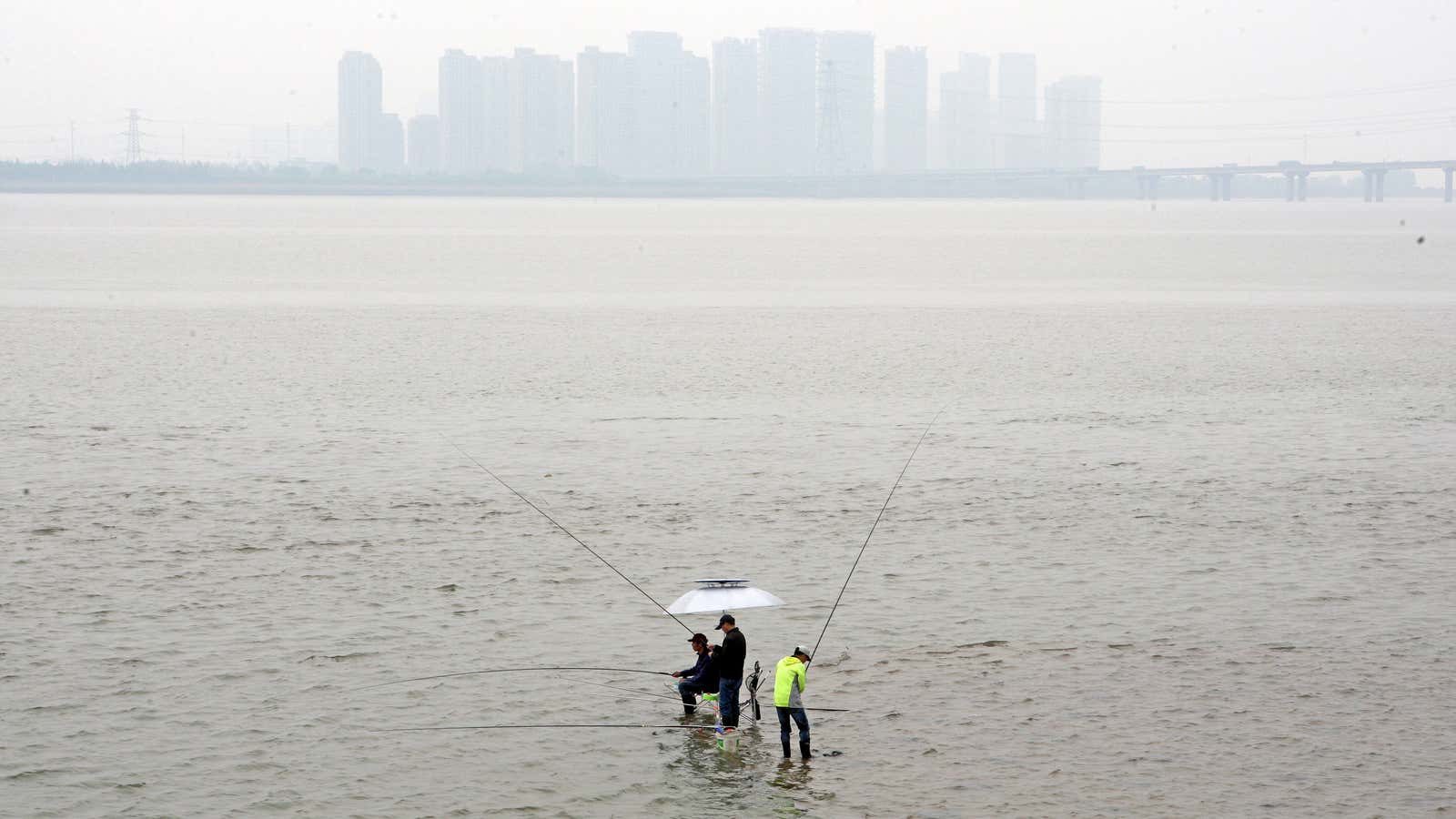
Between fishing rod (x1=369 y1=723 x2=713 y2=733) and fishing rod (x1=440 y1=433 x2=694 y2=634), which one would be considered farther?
fishing rod (x1=440 y1=433 x2=694 y2=634)

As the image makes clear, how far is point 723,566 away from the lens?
930 inches

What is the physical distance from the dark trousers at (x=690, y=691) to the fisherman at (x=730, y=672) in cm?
38

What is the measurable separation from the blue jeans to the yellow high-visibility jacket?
24.7 inches

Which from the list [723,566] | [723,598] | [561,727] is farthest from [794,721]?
[723,566]

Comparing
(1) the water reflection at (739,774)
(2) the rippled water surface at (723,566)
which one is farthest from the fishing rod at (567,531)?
(1) the water reflection at (739,774)

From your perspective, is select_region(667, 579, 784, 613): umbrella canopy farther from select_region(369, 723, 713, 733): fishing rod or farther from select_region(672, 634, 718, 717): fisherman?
select_region(369, 723, 713, 733): fishing rod

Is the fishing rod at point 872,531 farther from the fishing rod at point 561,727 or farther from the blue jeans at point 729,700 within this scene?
the fishing rod at point 561,727

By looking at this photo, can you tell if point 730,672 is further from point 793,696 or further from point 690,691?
point 690,691

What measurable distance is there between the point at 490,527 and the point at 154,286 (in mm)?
60717

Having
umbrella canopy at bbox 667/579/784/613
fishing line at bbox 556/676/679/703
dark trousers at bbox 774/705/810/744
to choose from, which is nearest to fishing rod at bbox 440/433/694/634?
fishing line at bbox 556/676/679/703

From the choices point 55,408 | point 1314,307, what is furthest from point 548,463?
point 1314,307

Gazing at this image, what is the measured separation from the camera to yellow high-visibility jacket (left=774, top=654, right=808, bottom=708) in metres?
15.1

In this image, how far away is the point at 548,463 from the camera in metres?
31.9

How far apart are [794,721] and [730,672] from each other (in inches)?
30.6
